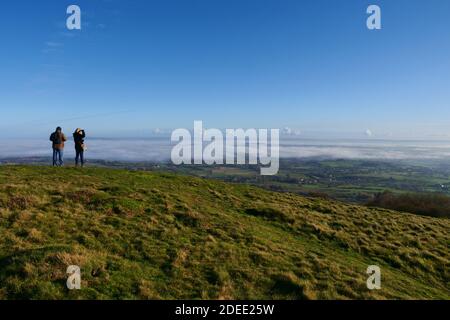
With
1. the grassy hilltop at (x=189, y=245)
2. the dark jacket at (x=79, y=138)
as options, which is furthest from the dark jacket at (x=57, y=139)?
the grassy hilltop at (x=189, y=245)

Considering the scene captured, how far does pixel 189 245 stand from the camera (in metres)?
14.5

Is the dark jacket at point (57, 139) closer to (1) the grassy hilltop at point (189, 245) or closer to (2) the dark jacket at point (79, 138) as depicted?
(2) the dark jacket at point (79, 138)

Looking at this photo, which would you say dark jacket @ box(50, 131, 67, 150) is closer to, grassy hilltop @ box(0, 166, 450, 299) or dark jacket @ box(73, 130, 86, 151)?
dark jacket @ box(73, 130, 86, 151)

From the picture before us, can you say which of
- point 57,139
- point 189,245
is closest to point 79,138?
point 57,139

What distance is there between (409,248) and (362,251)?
3.56m

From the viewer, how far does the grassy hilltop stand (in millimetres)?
10812

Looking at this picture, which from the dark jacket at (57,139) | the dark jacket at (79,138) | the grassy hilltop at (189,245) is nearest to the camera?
the grassy hilltop at (189,245)

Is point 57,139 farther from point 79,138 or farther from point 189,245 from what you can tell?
point 189,245

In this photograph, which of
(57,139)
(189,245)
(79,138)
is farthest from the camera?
(57,139)

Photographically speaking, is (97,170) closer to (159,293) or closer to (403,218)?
(159,293)

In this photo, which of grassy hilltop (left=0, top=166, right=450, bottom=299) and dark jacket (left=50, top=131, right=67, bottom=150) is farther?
dark jacket (left=50, top=131, right=67, bottom=150)

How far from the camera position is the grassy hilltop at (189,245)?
10.8 meters

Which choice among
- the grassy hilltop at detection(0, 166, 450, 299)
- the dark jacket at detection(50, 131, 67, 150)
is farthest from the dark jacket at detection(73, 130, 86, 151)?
the grassy hilltop at detection(0, 166, 450, 299)

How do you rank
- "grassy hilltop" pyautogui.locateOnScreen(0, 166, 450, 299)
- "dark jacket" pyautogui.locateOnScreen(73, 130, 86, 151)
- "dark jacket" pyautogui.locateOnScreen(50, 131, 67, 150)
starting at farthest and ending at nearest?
"dark jacket" pyautogui.locateOnScreen(50, 131, 67, 150)
"dark jacket" pyautogui.locateOnScreen(73, 130, 86, 151)
"grassy hilltop" pyautogui.locateOnScreen(0, 166, 450, 299)
